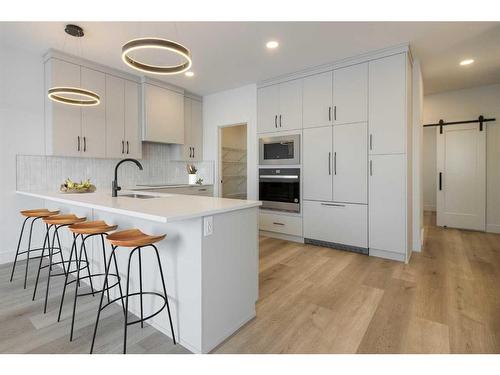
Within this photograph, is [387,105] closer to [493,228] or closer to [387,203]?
[387,203]

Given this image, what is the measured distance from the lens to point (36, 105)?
3.38m

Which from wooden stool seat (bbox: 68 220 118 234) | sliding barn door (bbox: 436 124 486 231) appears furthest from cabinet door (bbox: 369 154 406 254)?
wooden stool seat (bbox: 68 220 118 234)

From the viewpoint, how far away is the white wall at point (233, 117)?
464 centimetres

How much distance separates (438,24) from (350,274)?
277cm

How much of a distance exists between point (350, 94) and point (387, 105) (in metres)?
0.51

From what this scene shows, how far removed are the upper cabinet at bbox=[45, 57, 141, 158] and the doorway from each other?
216 centimetres

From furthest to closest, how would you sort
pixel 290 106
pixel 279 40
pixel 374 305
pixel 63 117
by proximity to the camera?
pixel 290 106 → pixel 63 117 → pixel 279 40 → pixel 374 305

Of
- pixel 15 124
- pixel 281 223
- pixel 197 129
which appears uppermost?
pixel 197 129

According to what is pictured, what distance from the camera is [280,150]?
4.26 metres

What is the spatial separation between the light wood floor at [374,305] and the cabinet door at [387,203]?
27 centimetres

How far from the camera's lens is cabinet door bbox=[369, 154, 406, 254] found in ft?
10.5

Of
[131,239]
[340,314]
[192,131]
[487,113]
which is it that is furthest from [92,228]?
[487,113]

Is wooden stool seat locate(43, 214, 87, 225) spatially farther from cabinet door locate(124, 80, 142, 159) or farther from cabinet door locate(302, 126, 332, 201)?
cabinet door locate(302, 126, 332, 201)

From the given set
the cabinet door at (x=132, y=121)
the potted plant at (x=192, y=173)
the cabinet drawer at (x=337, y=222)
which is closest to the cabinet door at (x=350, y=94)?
the cabinet drawer at (x=337, y=222)
